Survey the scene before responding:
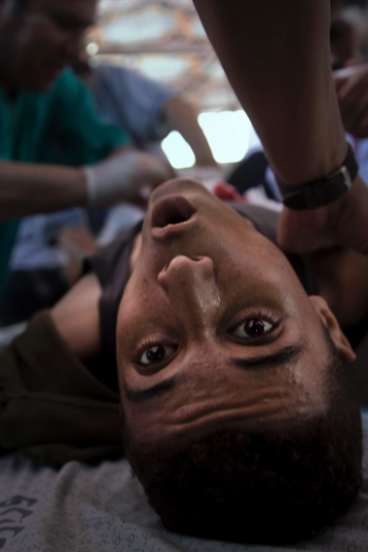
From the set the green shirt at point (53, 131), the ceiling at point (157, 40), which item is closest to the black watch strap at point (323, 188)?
the green shirt at point (53, 131)

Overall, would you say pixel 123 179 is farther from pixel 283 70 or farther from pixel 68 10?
pixel 283 70

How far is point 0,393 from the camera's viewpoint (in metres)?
1.08

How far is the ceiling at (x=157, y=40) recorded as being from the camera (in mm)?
4184

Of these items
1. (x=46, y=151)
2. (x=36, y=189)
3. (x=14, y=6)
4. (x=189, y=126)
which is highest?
(x=14, y=6)

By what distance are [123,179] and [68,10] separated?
1.88ft

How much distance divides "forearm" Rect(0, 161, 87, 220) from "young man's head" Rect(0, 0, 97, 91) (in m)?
0.40

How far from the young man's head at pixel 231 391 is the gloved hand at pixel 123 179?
726 millimetres

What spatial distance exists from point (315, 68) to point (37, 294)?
5.01 ft

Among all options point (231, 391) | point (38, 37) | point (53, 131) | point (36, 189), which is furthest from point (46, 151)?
point (231, 391)

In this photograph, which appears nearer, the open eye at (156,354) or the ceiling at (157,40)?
the open eye at (156,354)

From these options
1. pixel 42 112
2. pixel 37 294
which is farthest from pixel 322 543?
pixel 42 112

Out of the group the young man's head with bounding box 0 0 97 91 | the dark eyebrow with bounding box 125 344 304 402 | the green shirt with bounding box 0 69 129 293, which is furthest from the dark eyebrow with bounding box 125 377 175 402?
the young man's head with bounding box 0 0 97 91

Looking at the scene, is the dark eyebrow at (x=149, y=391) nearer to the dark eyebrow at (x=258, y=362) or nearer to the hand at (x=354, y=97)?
the dark eyebrow at (x=258, y=362)

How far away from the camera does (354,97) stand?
911 mm
